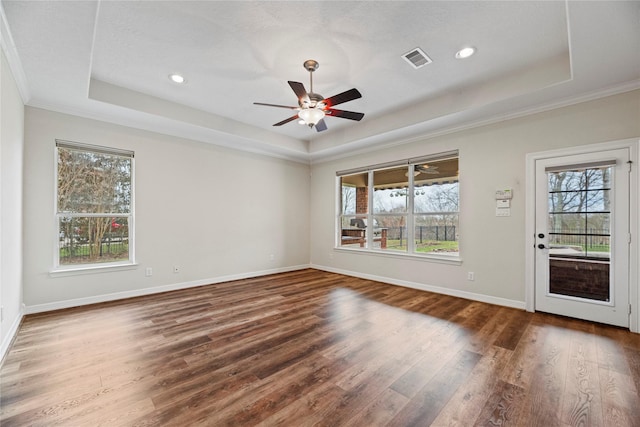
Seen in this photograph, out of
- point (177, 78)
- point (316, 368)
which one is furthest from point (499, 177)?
point (177, 78)

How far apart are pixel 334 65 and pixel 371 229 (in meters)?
3.44

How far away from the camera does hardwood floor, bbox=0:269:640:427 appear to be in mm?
1718

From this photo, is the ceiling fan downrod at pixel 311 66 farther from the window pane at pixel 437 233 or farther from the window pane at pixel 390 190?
the window pane at pixel 437 233

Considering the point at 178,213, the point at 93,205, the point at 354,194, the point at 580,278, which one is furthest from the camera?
the point at 354,194

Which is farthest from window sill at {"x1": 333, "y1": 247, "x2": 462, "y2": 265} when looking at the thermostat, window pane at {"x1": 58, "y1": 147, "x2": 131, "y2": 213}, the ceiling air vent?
window pane at {"x1": 58, "y1": 147, "x2": 131, "y2": 213}

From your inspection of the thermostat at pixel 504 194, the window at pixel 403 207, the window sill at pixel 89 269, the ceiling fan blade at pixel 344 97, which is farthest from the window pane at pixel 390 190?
the window sill at pixel 89 269

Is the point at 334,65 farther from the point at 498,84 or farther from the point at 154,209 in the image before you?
the point at 154,209

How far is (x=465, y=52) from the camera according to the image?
287cm

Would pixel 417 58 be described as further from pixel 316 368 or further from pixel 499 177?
pixel 316 368

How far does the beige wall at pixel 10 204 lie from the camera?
2416mm

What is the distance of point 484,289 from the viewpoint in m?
4.04

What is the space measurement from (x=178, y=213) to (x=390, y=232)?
13.0 feet

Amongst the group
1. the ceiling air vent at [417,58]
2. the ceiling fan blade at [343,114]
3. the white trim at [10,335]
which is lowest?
the white trim at [10,335]

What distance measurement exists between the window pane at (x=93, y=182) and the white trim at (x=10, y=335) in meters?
Answer: 1.35
